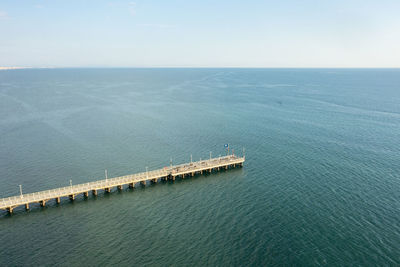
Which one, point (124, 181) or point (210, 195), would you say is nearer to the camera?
point (210, 195)

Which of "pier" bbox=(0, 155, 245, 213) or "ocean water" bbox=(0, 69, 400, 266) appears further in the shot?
"pier" bbox=(0, 155, 245, 213)

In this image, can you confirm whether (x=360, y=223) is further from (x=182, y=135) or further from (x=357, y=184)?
(x=182, y=135)

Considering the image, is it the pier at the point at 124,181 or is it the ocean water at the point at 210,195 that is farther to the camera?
the pier at the point at 124,181

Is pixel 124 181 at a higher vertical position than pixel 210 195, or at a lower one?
higher
